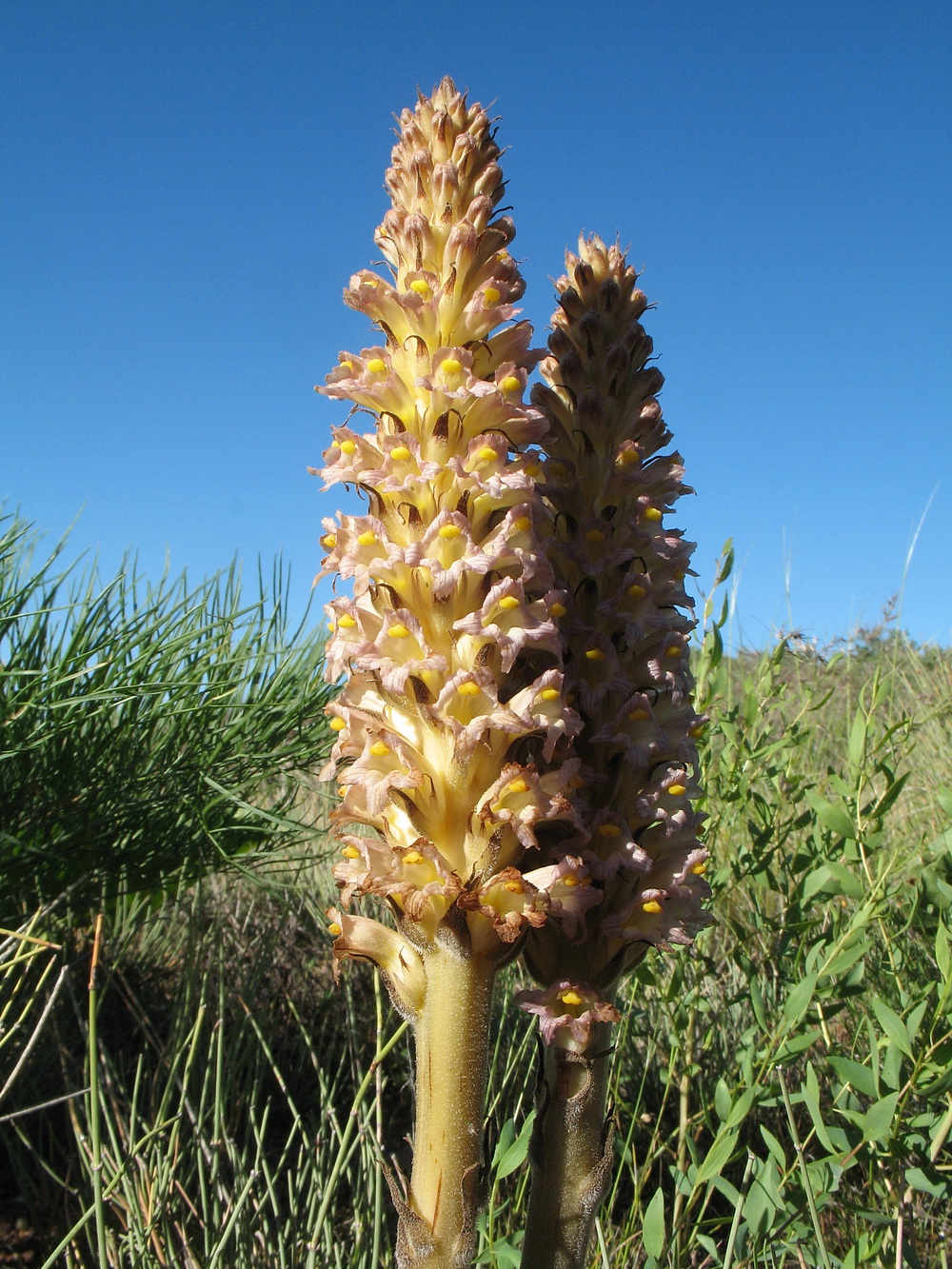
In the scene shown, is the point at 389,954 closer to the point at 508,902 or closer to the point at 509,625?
the point at 508,902

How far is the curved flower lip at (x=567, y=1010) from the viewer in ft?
3.57

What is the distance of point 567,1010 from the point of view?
43.8 inches

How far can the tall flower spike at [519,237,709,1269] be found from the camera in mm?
1104

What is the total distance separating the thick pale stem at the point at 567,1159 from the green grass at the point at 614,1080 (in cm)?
28

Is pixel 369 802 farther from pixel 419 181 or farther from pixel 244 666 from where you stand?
pixel 244 666

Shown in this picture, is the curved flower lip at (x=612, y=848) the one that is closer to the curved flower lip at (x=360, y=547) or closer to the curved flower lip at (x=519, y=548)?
the curved flower lip at (x=519, y=548)

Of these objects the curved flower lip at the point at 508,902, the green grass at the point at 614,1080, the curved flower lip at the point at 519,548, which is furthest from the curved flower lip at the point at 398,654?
the green grass at the point at 614,1080

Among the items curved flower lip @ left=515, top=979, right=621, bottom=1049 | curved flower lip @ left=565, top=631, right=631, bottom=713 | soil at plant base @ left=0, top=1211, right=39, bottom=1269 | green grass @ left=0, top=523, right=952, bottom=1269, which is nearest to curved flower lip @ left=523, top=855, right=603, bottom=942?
curved flower lip @ left=515, top=979, right=621, bottom=1049

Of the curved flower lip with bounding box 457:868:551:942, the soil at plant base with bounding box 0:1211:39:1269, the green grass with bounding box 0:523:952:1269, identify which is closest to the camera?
the curved flower lip with bounding box 457:868:551:942

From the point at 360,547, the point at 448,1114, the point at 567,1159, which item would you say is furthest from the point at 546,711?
the point at 567,1159

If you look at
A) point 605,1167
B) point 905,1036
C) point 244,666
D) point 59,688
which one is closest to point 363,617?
point 605,1167

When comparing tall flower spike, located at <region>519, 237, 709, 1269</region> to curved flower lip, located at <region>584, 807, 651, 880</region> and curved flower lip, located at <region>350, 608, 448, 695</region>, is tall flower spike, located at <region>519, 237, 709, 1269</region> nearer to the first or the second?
curved flower lip, located at <region>584, 807, 651, 880</region>

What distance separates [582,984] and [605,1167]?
0.75ft

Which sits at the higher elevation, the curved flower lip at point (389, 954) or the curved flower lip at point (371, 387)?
the curved flower lip at point (371, 387)
